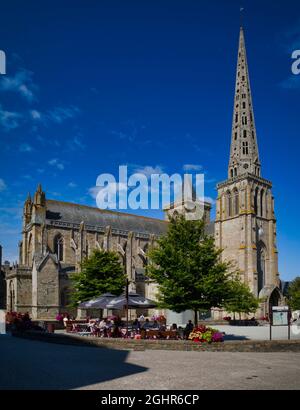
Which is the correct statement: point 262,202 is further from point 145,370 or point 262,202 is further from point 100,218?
point 145,370

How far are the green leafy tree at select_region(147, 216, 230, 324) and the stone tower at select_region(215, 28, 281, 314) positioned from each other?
32.0 meters

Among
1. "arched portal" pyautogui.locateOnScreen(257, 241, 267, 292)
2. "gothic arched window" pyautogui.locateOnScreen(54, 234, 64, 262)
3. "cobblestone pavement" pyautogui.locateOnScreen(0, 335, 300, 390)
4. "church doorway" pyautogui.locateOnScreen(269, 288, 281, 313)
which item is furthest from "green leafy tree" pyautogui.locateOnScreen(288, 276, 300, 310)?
"cobblestone pavement" pyautogui.locateOnScreen(0, 335, 300, 390)

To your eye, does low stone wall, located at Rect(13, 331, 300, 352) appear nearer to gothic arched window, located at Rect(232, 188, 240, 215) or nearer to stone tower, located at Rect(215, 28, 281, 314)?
stone tower, located at Rect(215, 28, 281, 314)

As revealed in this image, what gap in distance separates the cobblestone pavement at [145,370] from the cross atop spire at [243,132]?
46033 mm

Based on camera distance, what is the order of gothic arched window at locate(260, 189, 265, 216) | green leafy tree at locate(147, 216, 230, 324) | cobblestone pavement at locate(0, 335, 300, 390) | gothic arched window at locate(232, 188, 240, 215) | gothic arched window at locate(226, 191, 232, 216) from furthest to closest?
1. gothic arched window at locate(226, 191, 232, 216)
2. gothic arched window at locate(260, 189, 265, 216)
3. gothic arched window at locate(232, 188, 240, 215)
4. green leafy tree at locate(147, 216, 230, 324)
5. cobblestone pavement at locate(0, 335, 300, 390)

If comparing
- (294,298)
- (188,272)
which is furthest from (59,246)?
(188,272)

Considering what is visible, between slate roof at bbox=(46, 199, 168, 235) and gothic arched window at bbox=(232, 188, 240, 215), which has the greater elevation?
gothic arched window at bbox=(232, 188, 240, 215)

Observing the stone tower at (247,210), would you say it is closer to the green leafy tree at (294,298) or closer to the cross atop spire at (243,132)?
the cross atop spire at (243,132)

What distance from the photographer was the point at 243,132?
2472 inches

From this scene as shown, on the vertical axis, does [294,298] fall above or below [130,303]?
below

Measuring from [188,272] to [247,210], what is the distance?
36.3 meters

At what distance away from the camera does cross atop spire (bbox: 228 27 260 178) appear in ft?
203
